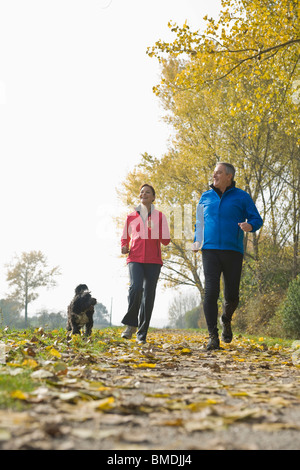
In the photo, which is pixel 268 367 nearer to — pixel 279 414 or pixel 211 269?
pixel 211 269

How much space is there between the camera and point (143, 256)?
22.0ft

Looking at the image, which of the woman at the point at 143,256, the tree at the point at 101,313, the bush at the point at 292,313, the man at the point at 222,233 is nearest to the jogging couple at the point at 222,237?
the man at the point at 222,233

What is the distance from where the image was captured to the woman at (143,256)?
6.70 meters

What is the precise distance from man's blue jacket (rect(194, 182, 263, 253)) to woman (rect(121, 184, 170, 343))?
101cm

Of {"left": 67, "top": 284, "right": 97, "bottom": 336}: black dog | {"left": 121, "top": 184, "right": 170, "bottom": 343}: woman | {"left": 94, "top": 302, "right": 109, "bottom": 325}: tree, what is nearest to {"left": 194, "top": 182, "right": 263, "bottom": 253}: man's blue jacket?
{"left": 121, "top": 184, "right": 170, "bottom": 343}: woman

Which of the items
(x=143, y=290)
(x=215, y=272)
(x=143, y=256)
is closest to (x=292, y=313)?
(x=143, y=290)

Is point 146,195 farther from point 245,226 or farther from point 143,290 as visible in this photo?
point 245,226

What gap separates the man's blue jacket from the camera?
5855 mm

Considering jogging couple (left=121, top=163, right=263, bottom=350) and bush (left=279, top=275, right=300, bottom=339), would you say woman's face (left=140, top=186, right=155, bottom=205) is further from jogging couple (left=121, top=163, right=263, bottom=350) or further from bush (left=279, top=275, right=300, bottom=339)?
bush (left=279, top=275, right=300, bottom=339)

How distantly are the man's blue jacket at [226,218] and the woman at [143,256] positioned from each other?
1013mm

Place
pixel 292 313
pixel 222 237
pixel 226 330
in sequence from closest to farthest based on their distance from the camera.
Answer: pixel 222 237 → pixel 226 330 → pixel 292 313

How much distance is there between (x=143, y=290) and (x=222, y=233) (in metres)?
1.65

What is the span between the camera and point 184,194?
19.5 m
